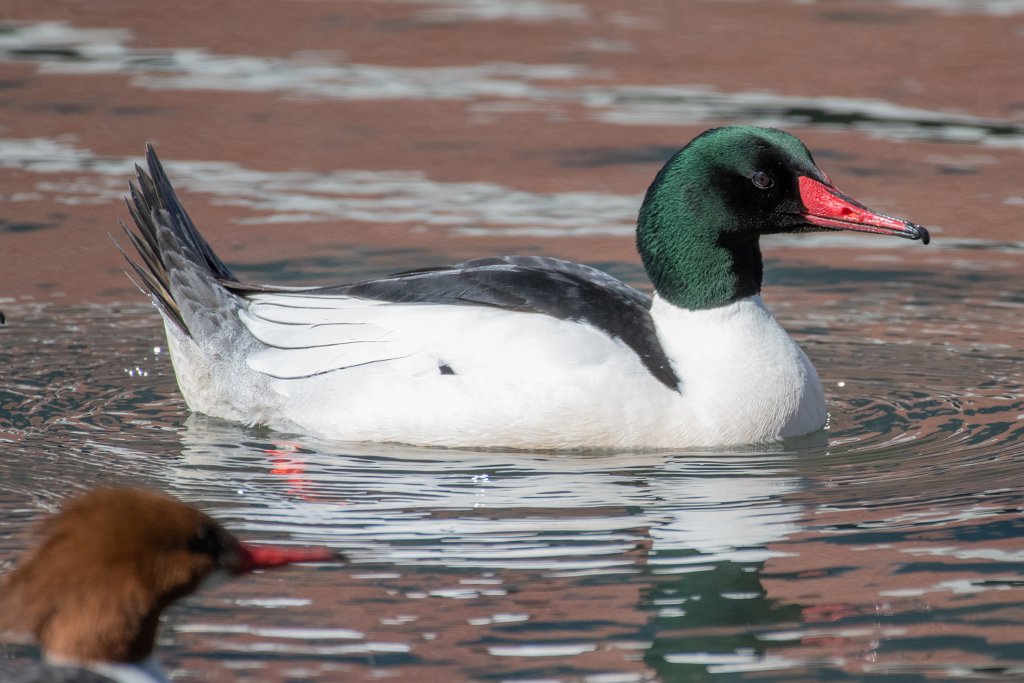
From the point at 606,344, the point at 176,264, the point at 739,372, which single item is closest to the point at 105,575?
the point at 606,344

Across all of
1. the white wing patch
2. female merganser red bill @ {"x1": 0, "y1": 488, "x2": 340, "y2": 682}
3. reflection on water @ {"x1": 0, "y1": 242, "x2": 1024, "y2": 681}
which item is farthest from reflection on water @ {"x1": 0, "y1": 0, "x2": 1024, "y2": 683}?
female merganser red bill @ {"x1": 0, "y1": 488, "x2": 340, "y2": 682}

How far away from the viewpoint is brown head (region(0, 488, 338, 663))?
383 cm

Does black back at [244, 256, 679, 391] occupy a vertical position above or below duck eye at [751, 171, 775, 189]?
below

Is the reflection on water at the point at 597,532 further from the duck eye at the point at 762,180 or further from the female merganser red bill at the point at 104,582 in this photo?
the duck eye at the point at 762,180

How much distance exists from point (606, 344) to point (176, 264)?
7.08ft

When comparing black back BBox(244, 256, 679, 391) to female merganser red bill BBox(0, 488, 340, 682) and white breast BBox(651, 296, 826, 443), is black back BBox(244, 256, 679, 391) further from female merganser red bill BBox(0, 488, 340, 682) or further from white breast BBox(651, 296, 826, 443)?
female merganser red bill BBox(0, 488, 340, 682)

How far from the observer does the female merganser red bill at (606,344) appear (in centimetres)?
683

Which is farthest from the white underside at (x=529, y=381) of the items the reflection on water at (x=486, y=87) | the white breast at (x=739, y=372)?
the reflection on water at (x=486, y=87)

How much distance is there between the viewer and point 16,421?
23.7 ft

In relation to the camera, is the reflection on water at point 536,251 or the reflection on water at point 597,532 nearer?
the reflection on water at point 597,532

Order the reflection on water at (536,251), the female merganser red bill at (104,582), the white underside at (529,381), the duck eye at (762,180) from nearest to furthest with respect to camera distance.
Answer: the female merganser red bill at (104,582) < the reflection on water at (536,251) < the white underside at (529,381) < the duck eye at (762,180)

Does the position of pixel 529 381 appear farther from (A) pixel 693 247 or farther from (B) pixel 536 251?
(B) pixel 536 251

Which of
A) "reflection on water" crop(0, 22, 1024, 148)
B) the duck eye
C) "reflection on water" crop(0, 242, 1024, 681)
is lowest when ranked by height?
"reflection on water" crop(0, 242, 1024, 681)

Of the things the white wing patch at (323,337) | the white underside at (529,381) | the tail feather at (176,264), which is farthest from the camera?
the tail feather at (176,264)
